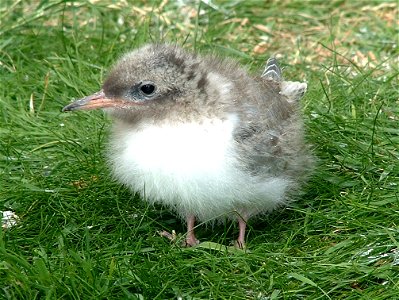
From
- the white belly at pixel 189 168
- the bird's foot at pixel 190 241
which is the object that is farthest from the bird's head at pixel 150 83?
the bird's foot at pixel 190 241

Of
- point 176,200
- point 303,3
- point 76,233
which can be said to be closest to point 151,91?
point 176,200

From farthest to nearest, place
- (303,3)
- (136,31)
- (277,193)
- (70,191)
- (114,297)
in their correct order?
(303,3) < (136,31) < (70,191) < (277,193) < (114,297)

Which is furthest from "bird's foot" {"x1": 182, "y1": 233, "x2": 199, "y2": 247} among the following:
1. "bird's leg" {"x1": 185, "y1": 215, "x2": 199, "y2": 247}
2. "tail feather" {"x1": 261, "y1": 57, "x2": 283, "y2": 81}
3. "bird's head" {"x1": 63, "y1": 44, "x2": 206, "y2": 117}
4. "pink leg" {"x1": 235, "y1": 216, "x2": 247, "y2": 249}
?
"tail feather" {"x1": 261, "y1": 57, "x2": 283, "y2": 81}

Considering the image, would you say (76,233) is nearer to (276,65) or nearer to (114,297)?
(114,297)

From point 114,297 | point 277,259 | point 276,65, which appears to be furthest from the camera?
point 276,65

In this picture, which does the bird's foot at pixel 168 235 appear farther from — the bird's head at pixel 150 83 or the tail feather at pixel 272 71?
the tail feather at pixel 272 71

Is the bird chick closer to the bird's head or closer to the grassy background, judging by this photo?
the bird's head

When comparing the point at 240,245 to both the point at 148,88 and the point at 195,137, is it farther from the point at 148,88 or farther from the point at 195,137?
the point at 148,88
